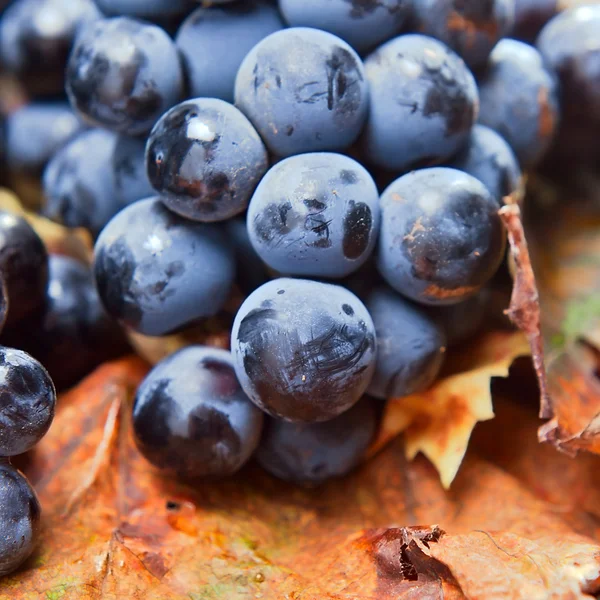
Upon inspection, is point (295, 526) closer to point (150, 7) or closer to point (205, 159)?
point (205, 159)

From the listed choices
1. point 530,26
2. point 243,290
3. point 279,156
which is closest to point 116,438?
point 243,290

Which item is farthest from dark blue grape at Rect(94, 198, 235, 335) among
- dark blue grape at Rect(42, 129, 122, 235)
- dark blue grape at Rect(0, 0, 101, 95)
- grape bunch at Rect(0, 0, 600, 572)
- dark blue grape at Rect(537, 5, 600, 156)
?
dark blue grape at Rect(537, 5, 600, 156)

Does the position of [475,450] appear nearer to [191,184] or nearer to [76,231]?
[191,184]

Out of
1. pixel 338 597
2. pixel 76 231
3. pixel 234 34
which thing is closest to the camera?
pixel 338 597

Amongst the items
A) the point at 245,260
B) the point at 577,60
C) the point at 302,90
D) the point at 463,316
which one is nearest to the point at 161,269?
the point at 245,260

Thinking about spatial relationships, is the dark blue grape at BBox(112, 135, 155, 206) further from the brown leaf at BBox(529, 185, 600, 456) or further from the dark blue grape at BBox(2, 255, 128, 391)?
the brown leaf at BBox(529, 185, 600, 456)
